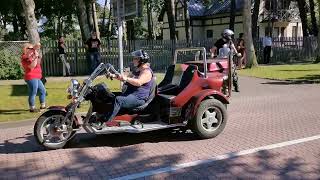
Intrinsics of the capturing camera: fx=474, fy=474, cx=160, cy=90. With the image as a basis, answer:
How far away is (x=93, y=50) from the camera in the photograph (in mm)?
20297

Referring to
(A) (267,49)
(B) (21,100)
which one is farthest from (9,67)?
(A) (267,49)

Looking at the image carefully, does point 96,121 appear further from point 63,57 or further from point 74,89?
point 63,57

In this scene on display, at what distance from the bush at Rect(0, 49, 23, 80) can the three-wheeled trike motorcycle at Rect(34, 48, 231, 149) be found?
12449 millimetres

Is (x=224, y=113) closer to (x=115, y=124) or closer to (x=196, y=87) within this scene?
(x=196, y=87)

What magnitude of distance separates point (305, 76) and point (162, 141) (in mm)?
11849

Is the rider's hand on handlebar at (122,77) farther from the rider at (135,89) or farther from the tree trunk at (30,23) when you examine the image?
the tree trunk at (30,23)

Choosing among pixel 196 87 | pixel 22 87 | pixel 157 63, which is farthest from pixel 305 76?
pixel 196 87

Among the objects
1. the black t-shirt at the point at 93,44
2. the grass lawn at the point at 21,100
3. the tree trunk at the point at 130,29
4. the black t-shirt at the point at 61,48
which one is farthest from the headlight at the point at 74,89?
the tree trunk at the point at 130,29

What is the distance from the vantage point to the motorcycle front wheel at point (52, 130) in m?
6.90

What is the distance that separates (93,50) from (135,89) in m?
13.2

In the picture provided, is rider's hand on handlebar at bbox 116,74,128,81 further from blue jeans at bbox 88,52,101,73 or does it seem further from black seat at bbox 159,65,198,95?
blue jeans at bbox 88,52,101,73

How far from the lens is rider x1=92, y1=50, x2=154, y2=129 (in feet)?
23.5

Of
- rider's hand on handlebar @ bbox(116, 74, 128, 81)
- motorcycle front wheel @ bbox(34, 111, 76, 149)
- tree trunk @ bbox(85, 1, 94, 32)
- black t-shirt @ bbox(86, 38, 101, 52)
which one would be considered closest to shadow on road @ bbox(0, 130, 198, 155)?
motorcycle front wheel @ bbox(34, 111, 76, 149)

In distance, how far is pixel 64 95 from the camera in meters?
13.2
